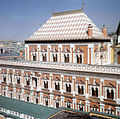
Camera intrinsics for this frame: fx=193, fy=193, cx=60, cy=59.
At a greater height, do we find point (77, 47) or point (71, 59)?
point (77, 47)

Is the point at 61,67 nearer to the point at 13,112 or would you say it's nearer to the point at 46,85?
the point at 46,85

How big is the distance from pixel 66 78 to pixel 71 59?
13.0 ft

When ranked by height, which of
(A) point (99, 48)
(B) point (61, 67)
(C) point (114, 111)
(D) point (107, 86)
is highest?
(A) point (99, 48)

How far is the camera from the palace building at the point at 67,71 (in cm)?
2753

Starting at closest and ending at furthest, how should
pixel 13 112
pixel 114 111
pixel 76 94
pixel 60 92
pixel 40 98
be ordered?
1. pixel 13 112
2. pixel 114 111
3. pixel 76 94
4. pixel 60 92
5. pixel 40 98

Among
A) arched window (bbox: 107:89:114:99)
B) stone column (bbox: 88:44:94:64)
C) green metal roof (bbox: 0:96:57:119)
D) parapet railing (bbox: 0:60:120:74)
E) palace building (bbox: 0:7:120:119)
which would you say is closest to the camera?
green metal roof (bbox: 0:96:57:119)

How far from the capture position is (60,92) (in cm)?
3231

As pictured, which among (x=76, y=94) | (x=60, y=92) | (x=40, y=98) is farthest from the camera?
(x=40, y=98)

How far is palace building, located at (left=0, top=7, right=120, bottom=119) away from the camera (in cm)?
2753

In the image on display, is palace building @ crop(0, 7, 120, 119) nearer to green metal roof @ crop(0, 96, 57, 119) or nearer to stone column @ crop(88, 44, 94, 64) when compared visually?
stone column @ crop(88, 44, 94, 64)

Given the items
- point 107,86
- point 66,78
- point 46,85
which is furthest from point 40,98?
point 107,86

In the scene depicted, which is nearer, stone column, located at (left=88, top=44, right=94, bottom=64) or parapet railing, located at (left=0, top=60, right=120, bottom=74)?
parapet railing, located at (left=0, top=60, right=120, bottom=74)

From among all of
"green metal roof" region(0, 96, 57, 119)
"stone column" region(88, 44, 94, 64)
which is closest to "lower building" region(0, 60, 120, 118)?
"stone column" region(88, 44, 94, 64)

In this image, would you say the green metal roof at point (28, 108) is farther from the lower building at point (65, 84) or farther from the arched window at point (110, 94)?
the arched window at point (110, 94)
